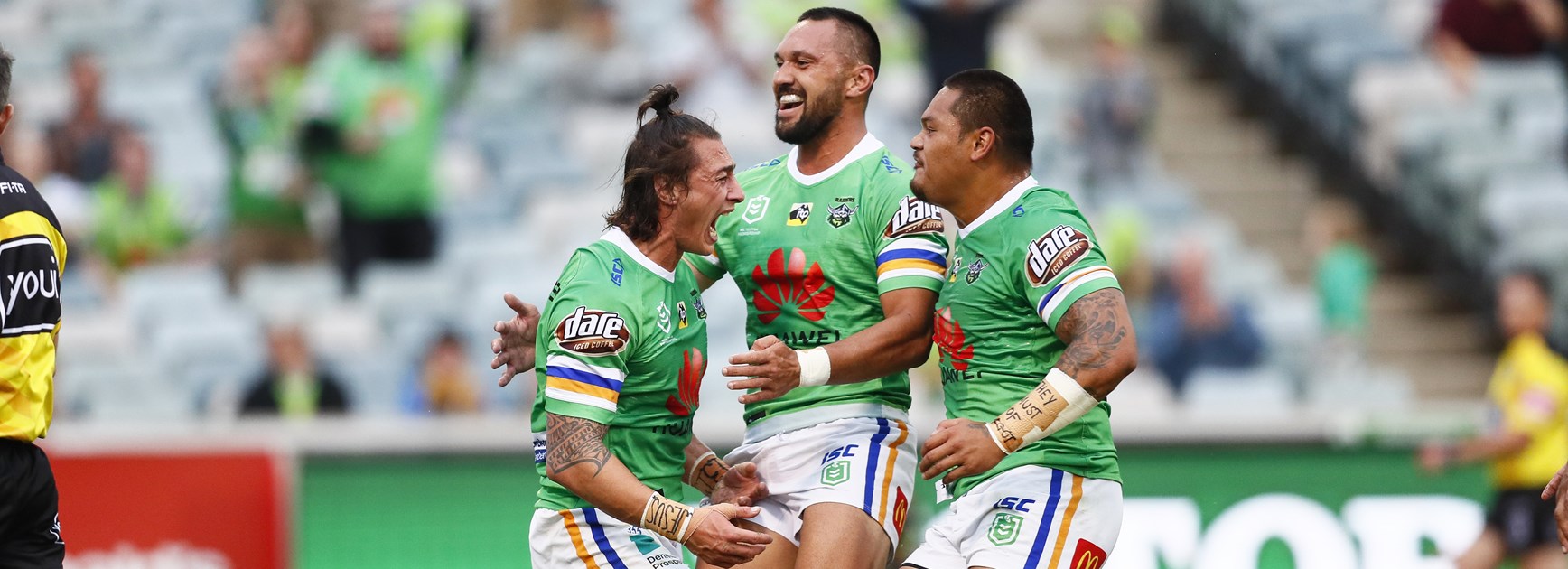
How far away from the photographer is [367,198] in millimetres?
14227

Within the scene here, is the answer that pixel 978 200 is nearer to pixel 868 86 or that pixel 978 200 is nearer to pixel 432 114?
pixel 868 86

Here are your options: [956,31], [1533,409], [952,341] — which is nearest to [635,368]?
[952,341]

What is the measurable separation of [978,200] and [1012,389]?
0.63m

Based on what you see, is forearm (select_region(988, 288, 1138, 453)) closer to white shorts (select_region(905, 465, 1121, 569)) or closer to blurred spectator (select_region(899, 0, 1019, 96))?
white shorts (select_region(905, 465, 1121, 569))

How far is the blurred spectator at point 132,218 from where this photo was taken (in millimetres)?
14648

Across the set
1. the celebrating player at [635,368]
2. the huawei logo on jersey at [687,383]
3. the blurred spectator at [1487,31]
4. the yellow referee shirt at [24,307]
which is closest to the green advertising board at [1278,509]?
the huawei logo on jersey at [687,383]

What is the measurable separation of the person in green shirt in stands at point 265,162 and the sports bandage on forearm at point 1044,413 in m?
9.58

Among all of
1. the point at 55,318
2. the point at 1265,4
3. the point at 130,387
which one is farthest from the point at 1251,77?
the point at 55,318

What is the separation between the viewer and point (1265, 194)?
16.4 meters

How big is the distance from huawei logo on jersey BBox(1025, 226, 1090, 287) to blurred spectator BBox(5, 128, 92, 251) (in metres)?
10.1

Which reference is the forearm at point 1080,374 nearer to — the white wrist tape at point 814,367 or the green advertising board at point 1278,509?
the white wrist tape at point 814,367

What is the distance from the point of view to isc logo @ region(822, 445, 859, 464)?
6.73m

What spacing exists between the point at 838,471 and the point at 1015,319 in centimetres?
83

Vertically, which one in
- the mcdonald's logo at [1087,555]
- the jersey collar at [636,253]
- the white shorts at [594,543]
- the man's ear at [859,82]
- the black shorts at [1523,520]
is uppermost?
the man's ear at [859,82]
